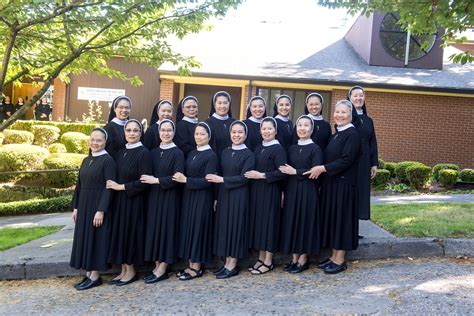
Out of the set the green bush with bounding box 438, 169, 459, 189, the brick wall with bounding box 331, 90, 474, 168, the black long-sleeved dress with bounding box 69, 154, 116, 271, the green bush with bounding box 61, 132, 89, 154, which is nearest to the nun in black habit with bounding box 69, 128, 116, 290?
the black long-sleeved dress with bounding box 69, 154, 116, 271

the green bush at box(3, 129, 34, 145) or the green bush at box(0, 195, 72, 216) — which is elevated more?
the green bush at box(3, 129, 34, 145)

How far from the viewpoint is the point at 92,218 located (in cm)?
508

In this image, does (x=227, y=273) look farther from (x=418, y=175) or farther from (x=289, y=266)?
(x=418, y=175)

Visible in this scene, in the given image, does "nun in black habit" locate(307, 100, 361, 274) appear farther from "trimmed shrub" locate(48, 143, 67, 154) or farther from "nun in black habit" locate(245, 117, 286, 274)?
"trimmed shrub" locate(48, 143, 67, 154)

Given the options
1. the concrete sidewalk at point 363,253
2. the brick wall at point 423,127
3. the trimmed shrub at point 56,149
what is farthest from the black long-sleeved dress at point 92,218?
the brick wall at point 423,127

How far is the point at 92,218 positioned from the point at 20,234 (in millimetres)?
→ 3276

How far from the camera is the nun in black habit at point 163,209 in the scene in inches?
200

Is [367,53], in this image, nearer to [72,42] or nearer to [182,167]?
[72,42]

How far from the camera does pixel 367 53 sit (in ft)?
53.7

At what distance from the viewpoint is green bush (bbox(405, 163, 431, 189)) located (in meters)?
11.5

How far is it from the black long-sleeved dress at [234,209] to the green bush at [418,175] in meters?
7.74

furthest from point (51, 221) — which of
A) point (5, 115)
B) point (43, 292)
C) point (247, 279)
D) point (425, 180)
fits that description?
point (5, 115)

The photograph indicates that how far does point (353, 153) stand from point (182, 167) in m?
1.83

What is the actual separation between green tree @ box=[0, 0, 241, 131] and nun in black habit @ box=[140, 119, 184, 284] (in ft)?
8.06
